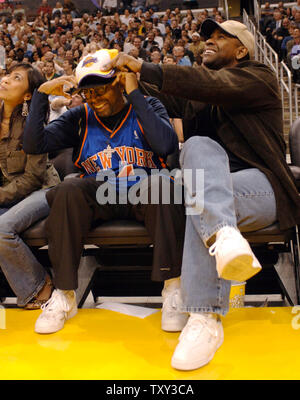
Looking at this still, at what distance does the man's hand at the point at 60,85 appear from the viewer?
189 cm

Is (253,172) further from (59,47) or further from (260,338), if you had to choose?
(59,47)

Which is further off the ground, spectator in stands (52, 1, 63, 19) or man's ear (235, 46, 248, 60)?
spectator in stands (52, 1, 63, 19)

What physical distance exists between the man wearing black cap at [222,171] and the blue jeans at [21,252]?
727 millimetres

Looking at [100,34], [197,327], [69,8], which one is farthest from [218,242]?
[69,8]

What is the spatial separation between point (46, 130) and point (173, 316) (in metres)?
1.10

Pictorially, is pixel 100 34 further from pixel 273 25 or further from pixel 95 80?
pixel 95 80

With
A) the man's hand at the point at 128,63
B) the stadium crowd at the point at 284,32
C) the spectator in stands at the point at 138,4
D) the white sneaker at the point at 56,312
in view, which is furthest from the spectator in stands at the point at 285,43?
the white sneaker at the point at 56,312

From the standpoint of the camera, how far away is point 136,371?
127cm

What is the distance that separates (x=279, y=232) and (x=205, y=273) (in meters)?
0.40

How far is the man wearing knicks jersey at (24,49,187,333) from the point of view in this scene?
1593 mm

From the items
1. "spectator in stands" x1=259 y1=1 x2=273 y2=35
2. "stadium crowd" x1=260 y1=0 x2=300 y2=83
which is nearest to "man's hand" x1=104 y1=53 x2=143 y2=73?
"stadium crowd" x1=260 y1=0 x2=300 y2=83

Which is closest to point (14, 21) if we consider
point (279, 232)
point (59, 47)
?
point (59, 47)

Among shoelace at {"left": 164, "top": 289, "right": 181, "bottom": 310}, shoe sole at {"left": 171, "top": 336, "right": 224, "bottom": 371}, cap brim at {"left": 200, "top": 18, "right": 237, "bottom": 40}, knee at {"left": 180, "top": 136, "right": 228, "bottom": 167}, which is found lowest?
shoelace at {"left": 164, "top": 289, "right": 181, "bottom": 310}

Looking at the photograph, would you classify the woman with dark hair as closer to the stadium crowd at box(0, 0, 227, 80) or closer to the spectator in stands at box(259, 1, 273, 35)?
the stadium crowd at box(0, 0, 227, 80)
